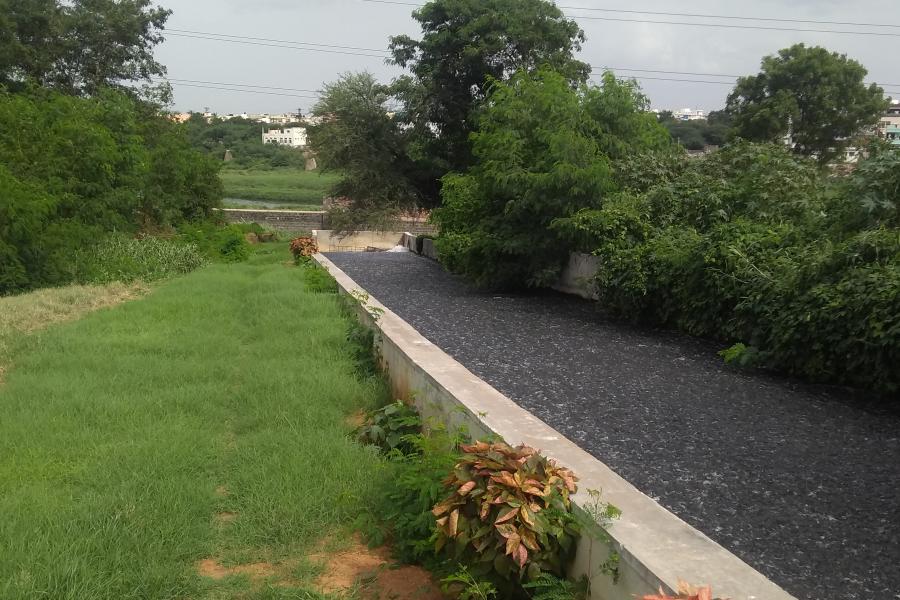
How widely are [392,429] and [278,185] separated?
65.5 metres

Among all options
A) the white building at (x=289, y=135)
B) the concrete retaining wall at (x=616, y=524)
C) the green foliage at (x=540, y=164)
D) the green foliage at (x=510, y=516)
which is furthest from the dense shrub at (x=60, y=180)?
the white building at (x=289, y=135)

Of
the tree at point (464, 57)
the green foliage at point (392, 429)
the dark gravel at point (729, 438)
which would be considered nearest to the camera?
the dark gravel at point (729, 438)

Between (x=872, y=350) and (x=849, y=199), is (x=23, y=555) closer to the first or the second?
(x=872, y=350)

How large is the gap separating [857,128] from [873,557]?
105ft

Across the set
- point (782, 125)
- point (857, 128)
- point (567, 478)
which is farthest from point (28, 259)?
point (857, 128)

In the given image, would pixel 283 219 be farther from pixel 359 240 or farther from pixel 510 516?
pixel 510 516

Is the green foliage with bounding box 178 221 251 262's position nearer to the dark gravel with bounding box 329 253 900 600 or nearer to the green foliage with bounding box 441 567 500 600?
the dark gravel with bounding box 329 253 900 600

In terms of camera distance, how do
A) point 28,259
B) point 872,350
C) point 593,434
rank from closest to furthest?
point 593,434 < point 872,350 < point 28,259

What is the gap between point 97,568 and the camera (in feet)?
9.82

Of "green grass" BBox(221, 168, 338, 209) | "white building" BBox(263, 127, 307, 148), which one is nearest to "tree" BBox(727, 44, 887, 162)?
"green grass" BBox(221, 168, 338, 209)

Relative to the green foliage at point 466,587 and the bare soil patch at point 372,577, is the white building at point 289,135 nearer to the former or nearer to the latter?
the bare soil patch at point 372,577

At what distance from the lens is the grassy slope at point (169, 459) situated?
121 inches

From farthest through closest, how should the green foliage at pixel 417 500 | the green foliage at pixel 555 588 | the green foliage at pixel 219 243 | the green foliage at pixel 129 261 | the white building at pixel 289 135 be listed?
the white building at pixel 289 135
the green foliage at pixel 219 243
the green foliage at pixel 129 261
the green foliage at pixel 417 500
the green foliage at pixel 555 588

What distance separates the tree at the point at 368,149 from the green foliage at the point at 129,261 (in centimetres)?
→ 780
